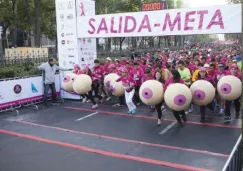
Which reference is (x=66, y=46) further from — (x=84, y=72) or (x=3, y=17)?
(x=3, y=17)

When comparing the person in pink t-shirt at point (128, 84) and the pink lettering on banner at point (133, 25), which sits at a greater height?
the pink lettering on banner at point (133, 25)

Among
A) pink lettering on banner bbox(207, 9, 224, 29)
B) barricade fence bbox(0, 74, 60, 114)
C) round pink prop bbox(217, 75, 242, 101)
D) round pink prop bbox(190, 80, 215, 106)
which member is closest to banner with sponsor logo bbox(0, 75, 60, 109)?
barricade fence bbox(0, 74, 60, 114)

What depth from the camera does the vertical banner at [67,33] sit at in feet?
40.1

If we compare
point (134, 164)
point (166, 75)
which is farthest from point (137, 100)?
point (134, 164)

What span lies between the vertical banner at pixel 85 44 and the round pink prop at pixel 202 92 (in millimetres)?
5745

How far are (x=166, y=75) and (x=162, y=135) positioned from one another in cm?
284

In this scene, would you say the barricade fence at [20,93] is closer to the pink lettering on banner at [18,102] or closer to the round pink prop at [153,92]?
the pink lettering on banner at [18,102]

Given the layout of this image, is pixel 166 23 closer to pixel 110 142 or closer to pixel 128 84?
pixel 128 84

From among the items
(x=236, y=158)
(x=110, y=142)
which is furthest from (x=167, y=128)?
(x=236, y=158)

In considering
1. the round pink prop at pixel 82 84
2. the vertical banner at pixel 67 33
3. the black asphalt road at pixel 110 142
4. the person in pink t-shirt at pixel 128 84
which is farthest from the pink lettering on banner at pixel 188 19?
the vertical banner at pixel 67 33

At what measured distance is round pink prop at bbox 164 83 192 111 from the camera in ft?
25.4

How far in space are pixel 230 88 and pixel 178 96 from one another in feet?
5.14

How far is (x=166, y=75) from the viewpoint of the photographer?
400 inches

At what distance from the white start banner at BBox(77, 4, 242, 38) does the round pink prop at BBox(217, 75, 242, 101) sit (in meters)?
1.69
